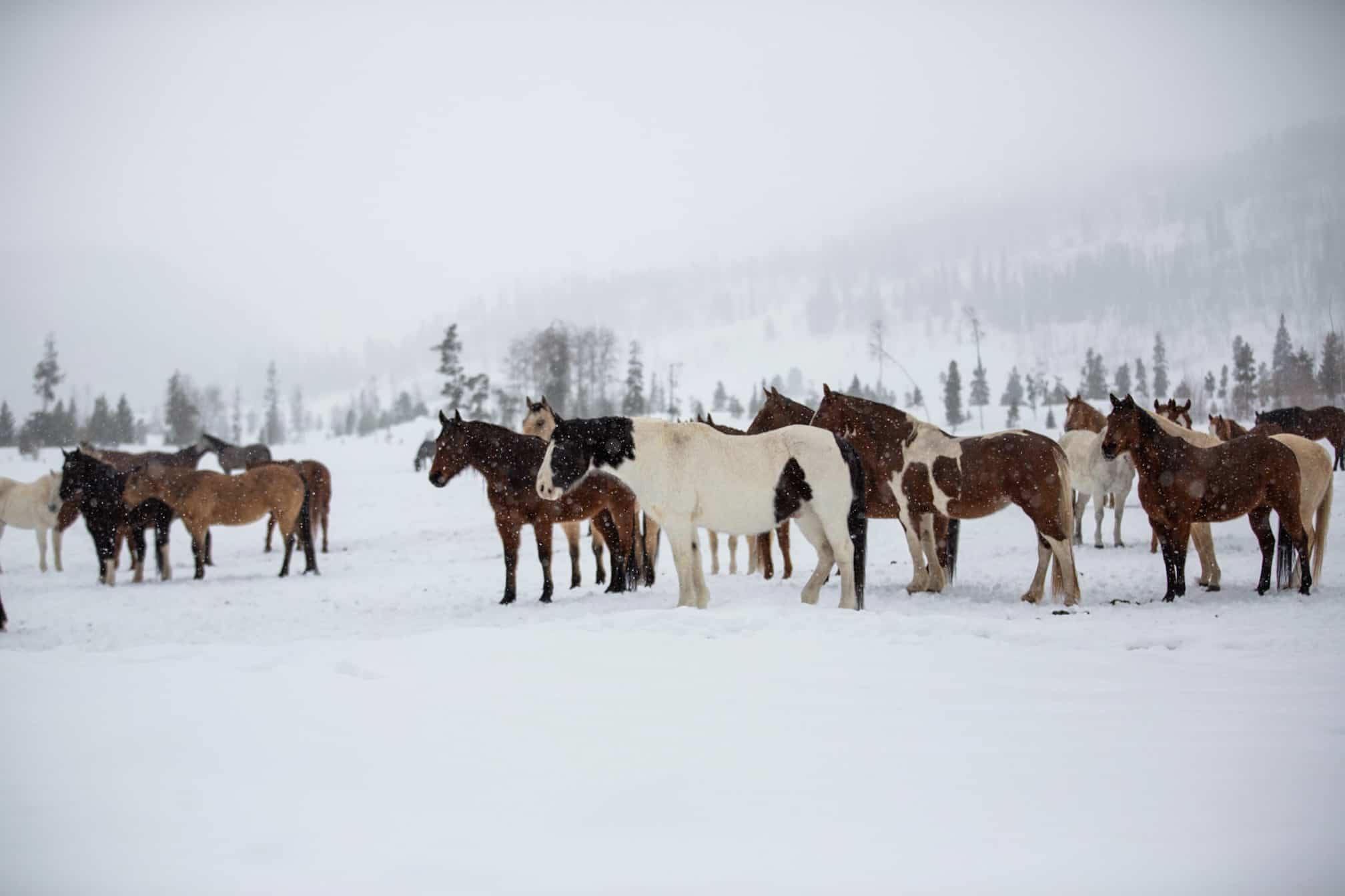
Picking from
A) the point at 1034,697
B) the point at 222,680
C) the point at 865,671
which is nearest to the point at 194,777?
the point at 222,680

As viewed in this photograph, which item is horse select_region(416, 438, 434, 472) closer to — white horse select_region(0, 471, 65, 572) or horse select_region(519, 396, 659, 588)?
white horse select_region(0, 471, 65, 572)

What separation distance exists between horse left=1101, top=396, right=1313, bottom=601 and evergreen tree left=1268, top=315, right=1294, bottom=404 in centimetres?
3617

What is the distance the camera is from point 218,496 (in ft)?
43.9

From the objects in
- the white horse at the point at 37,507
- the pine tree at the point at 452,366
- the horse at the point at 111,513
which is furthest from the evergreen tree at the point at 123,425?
the horse at the point at 111,513

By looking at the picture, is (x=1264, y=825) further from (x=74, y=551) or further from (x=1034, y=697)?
(x=74, y=551)

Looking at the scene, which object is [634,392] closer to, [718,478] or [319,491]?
[319,491]

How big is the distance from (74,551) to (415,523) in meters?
9.18

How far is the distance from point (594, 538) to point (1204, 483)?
27.3ft

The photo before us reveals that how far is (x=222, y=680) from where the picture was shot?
3.81m

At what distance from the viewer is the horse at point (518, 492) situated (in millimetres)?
9797

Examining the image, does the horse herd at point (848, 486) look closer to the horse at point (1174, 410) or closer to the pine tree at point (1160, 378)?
the horse at point (1174, 410)

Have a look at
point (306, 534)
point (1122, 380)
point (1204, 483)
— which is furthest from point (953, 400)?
point (306, 534)

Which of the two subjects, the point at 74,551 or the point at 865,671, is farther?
the point at 74,551

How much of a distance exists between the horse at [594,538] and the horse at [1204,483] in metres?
6.27
